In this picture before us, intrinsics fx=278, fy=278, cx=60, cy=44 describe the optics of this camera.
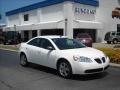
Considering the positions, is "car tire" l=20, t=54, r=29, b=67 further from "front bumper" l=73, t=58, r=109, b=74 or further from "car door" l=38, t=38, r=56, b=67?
"front bumper" l=73, t=58, r=109, b=74

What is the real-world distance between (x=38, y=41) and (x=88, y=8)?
3071cm

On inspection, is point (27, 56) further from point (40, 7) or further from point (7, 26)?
point (7, 26)

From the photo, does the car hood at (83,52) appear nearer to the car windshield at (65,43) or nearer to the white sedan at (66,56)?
the white sedan at (66,56)

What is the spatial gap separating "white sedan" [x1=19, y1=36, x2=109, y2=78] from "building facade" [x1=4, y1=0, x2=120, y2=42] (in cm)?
2470

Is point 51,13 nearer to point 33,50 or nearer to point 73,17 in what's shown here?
point 73,17

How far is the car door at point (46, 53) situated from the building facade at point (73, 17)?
2492 centimetres

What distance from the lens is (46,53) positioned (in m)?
10.7

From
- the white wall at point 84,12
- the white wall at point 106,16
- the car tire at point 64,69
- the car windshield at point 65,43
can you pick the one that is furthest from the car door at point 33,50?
Result: the white wall at point 106,16

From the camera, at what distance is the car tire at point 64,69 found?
9505mm

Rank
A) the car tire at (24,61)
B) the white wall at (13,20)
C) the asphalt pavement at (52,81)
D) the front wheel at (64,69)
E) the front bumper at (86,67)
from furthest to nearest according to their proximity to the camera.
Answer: the white wall at (13,20)
the car tire at (24,61)
the front wheel at (64,69)
the front bumper at (86,67)
the asphalt pavement at (52,81)

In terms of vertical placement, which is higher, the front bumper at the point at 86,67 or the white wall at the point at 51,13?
the white wall at the point at 51,13

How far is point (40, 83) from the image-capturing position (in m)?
8.91

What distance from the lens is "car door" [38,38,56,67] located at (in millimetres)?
10438

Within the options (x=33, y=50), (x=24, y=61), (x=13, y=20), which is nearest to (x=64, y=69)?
(x=33, y=50)
